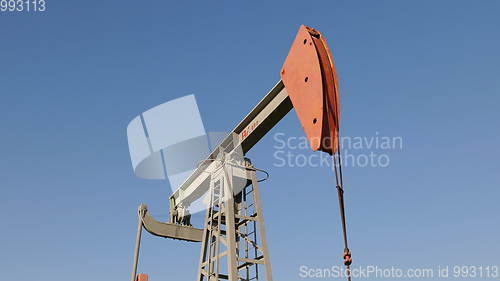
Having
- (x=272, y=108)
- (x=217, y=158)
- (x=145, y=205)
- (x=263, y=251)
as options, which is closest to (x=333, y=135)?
Answer: (x=272, y=108)

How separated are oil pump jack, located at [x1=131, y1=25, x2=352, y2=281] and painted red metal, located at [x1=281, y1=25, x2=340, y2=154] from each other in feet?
0.04

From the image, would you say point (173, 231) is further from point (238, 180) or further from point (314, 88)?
point (314, 88)

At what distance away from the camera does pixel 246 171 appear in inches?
439

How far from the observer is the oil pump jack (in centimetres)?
600

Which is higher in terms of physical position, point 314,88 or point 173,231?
point 314,88

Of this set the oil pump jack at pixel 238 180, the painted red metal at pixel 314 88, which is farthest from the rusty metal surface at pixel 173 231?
the painted red metal at pixel 314 88

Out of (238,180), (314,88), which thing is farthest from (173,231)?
(314,88)

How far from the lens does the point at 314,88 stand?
5770mm

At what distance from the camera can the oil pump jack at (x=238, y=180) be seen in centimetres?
600

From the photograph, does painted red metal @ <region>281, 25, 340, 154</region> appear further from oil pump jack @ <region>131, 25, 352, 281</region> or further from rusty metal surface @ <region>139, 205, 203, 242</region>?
rusty metal surface @ <region>139, 205, 203, 242</region>

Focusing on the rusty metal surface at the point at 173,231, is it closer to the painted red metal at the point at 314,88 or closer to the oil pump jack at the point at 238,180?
the oil pump jack at the point at 238,180

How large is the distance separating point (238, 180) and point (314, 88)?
5.64m

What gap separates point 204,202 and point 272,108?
3.98 m

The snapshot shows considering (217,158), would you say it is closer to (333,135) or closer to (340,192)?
(333,135)
